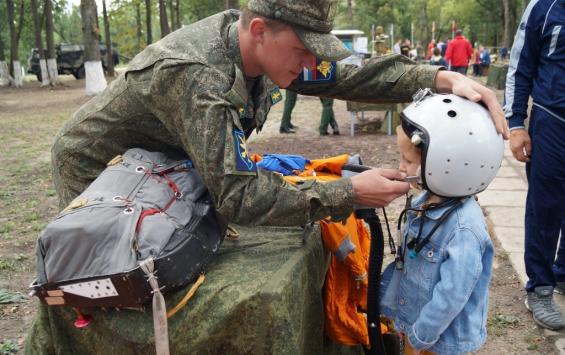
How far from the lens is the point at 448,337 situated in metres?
2.29

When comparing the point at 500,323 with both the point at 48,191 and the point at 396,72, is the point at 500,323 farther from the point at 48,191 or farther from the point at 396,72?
the point at 48,191

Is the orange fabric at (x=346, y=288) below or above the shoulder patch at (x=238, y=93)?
below

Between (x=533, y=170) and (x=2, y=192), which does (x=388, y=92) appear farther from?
(x=2, y=192)

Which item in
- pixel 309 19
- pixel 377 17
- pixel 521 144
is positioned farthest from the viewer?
pixel 377 17

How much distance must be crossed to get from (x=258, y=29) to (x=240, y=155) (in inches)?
20.4

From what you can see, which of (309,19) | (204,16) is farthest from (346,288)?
(204,16)

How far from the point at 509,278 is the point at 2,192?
19.2ft

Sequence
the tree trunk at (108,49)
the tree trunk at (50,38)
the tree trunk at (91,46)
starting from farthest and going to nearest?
the tree trunk at (108,49)
the tree trunk at (50,38)
the tree trunk at (91,46)

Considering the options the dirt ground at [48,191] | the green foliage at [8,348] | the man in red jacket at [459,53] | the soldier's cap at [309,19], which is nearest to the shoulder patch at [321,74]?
the soldier's cap at [309,19]

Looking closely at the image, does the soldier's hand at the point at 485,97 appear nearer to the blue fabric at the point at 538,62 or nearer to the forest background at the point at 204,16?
the blue fabric at the point at 538,62

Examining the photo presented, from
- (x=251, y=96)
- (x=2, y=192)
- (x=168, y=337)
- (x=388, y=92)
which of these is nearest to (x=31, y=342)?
(x=168, y=337)

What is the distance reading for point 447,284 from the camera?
213 centimetres

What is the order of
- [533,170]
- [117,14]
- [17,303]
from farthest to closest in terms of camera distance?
1. [117,14]
2. [17,303]
3. [533,170]

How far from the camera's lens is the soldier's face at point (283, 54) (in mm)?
2135
